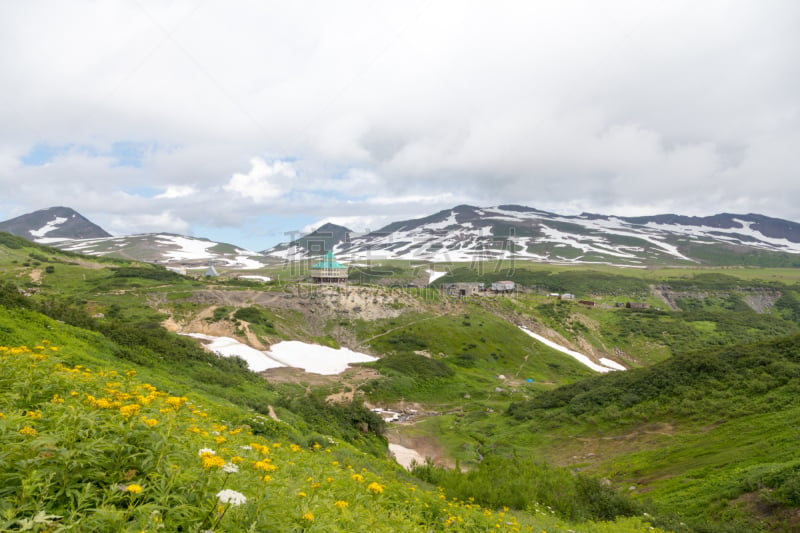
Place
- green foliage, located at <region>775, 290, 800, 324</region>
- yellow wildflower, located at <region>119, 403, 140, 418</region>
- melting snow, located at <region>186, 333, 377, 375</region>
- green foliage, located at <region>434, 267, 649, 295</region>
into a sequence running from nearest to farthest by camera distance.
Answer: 1. yellow wildflower, located at <region>119, 403, 140, 418</region>
2. melting snow, located at <region>186, 333, 377, 375</region>
3. green foliage, located at <region>775, 290, 800, 324</region>
4. green foliage, located at <region>434, 267, 649, 295</region>

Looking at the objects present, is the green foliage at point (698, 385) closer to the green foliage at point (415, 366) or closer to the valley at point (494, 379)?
the valley at point (494, 379)

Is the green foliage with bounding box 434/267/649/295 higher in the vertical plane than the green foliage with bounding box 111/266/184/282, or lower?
lower

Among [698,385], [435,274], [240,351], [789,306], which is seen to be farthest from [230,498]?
[435,274]

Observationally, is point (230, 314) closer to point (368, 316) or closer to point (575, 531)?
point (368, 316)

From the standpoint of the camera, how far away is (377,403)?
40656mm

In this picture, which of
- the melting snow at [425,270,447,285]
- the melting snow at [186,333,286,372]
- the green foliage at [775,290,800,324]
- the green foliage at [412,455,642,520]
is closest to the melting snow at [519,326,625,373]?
the melting snow at [186,333,286,372]

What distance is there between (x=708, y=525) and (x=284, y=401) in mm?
21065

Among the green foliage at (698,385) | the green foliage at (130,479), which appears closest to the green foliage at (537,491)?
the green foliage at (130,479)

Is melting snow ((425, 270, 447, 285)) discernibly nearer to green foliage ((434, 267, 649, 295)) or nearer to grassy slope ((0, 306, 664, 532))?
green foliage ((434, 267, 649, 295))

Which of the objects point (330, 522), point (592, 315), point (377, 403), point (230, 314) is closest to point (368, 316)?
point (230, 314)

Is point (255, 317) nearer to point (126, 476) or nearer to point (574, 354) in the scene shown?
point (126, 476)

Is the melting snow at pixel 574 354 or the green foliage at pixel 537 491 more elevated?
the green foliage at pixel 537 491

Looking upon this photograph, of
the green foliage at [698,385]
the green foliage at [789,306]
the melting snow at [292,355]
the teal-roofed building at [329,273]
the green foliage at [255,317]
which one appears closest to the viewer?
the green foliage at [698,385]

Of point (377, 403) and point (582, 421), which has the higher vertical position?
point (582, 421)
